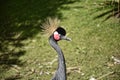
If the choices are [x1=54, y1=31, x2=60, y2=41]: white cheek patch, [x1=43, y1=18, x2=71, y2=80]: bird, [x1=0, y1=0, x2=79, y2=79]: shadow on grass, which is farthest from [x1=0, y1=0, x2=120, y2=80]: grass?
[x1=54, y1=31, x2=60, y2=41]: white cheek patch

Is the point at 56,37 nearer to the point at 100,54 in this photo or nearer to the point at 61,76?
the point at 61,76

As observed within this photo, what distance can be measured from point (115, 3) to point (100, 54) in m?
2.80

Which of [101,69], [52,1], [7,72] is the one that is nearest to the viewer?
[101,69]

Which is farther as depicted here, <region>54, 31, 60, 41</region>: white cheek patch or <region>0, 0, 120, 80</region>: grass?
<region>0, 0, 120, 80</region>: grass

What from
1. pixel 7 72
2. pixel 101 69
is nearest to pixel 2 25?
pixel 7 72

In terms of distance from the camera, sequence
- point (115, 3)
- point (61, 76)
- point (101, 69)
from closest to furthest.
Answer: point (61, 76)
point (101, 69)
point (115, 3)

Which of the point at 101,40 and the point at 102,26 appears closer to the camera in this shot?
the point at 101,40

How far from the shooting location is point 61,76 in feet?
15.7

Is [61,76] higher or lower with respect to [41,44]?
higher

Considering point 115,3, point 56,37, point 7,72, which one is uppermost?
point 56,37

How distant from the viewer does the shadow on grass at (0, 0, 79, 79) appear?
816cm

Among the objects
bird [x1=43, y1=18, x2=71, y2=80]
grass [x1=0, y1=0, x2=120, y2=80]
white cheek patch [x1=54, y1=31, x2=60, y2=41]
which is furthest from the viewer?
grass [x1=0, y1=0, x2=120, y2=80]

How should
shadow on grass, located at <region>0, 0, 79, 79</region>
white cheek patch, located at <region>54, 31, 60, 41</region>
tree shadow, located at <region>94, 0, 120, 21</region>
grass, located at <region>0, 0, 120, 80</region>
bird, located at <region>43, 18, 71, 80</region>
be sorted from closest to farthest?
bird, located at <region>43, 18, 71, 80</region>
white cheek patch, located at <region>54, 31, 60, 41</region>
grass, located at <region>0, 0, 120, 80</region>
shadow on grass, located at <region>0, 0, 79, 79</region>
tree shadow, located at <region>94, 0, 120, 21</region>

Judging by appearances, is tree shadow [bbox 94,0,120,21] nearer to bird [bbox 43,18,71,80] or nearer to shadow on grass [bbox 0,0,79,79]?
shadow on grass [bbox 0,0,79,79]
